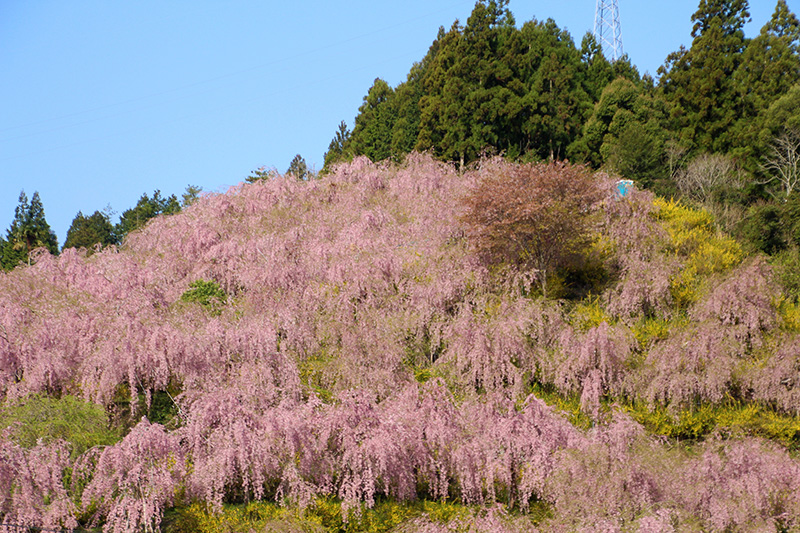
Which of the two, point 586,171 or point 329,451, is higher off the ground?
point 586,171

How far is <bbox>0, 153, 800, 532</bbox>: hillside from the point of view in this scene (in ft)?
39.8

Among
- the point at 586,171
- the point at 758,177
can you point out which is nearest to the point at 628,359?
the point at 586,171

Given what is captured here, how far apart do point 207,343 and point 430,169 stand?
1351 cm

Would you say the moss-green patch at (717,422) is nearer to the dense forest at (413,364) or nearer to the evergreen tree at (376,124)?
the dense forest at (413,364)

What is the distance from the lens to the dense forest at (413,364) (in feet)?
40.1

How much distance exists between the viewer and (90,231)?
5562 centimetres

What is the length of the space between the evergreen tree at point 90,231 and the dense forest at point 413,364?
102ft

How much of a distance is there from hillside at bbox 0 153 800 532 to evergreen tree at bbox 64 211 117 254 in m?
33.3

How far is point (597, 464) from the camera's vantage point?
11562 millimetres

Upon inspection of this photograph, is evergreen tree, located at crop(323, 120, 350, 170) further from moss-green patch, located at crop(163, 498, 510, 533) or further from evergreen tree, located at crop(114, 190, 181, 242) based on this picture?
moss-green patch, located at crop(163, 498, 510, 533)

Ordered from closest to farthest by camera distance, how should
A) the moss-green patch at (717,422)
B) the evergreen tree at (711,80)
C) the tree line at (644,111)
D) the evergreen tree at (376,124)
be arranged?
the moss-green patch at (717,422) → the tree line at (644,111) → the evergreen tree at (711,80) → the evergreen tree at (376,124)

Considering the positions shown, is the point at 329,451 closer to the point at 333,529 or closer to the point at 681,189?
the point at 333,529

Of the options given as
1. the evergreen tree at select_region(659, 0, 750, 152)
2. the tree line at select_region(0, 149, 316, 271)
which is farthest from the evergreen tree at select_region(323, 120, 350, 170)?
the evergreen tree at select_region(659, 0, 750, 152)

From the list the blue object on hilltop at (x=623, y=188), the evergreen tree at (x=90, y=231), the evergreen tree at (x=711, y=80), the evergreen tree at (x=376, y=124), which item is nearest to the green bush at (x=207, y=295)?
the blue object on hilltop at (x=623, y=188)
